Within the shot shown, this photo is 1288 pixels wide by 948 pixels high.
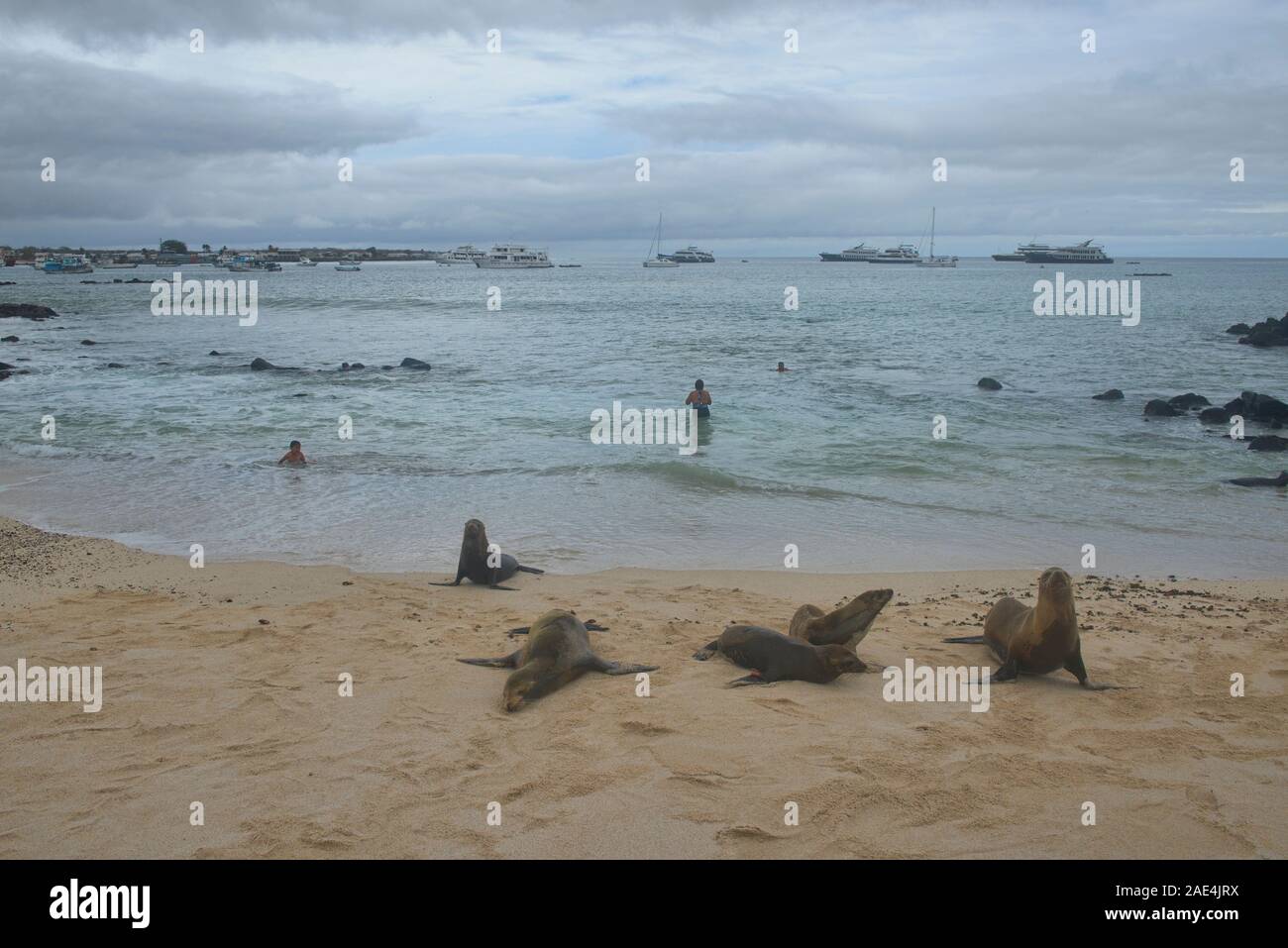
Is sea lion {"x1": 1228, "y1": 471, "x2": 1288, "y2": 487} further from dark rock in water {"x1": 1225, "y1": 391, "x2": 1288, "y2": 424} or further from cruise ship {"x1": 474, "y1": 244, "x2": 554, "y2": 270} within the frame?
cruise ship {"x1": 474, "y1": 244, "x2": 554, "y2": 270}

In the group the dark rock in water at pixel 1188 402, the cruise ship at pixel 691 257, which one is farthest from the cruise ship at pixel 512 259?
the dark rock in water at pixel 1188 402

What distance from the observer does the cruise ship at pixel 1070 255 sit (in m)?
136

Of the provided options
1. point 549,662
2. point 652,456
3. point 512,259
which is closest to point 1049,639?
point 549,662

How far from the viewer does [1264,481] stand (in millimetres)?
14742

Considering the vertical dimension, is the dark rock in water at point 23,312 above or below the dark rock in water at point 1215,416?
above

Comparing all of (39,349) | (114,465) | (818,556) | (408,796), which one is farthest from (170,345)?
(408,796)

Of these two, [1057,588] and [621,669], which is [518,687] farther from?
[1057,588]

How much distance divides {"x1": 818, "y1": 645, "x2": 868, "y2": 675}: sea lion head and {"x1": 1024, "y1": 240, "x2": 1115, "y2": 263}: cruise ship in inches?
5767

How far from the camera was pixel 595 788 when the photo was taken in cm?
496

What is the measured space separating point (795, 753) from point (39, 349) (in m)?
38.1

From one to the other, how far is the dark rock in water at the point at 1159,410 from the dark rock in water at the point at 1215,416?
0.68 metres

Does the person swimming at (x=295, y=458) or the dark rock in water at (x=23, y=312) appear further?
the dark rock in water at (x=23, y=312)

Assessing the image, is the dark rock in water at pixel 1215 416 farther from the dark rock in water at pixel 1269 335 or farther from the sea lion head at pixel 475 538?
the dark rock in water at pixel 1269 335

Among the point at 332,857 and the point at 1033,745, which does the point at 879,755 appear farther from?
the point at 332,857
